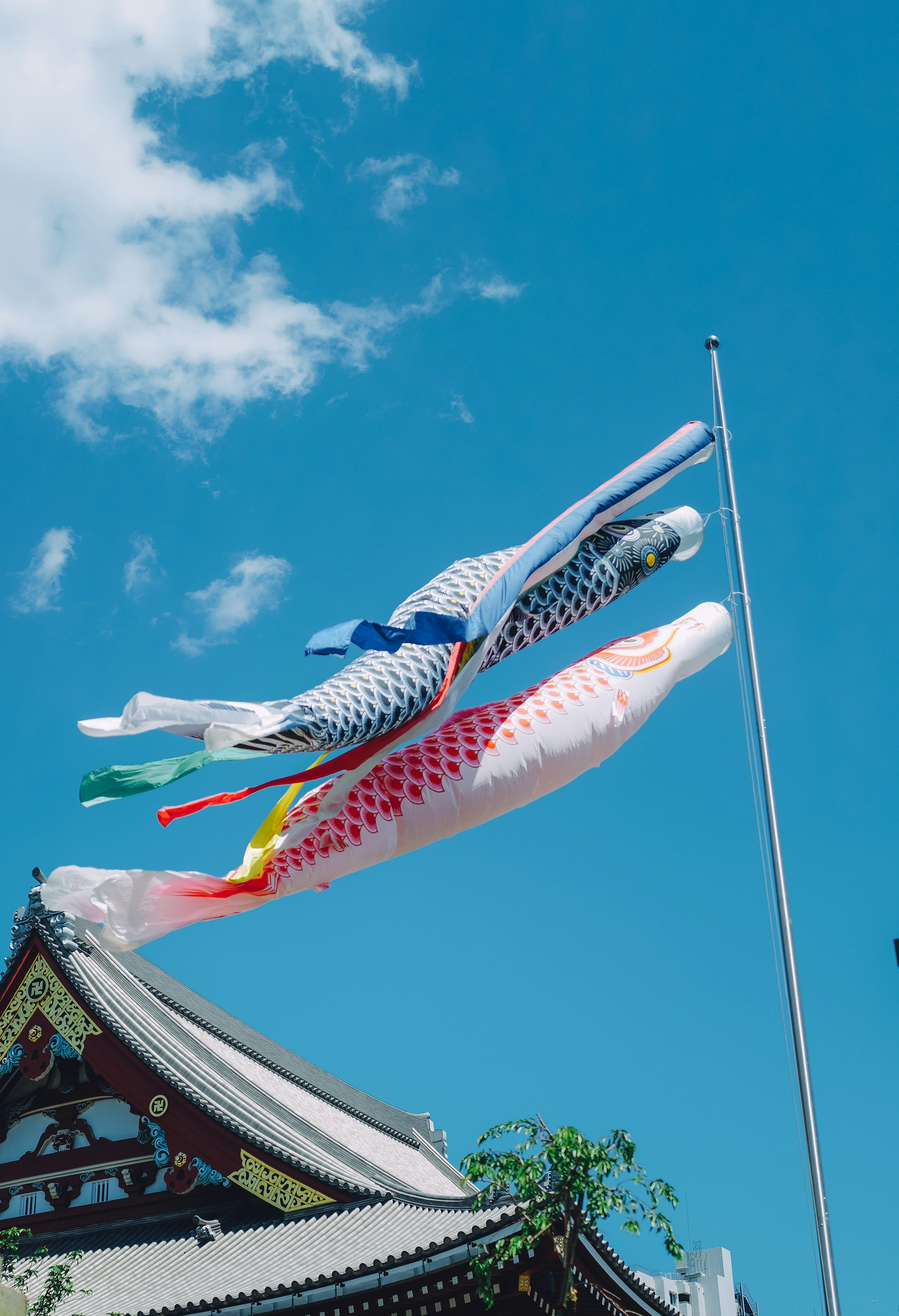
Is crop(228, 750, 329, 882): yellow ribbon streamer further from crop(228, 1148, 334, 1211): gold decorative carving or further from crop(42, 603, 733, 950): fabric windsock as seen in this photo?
crop(228, 1148, 334, 1211): gold decorative carving

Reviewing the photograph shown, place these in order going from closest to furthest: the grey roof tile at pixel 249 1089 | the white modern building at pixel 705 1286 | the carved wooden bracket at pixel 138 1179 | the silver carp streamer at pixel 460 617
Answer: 1. the silver carp streamer at pixel 460 617
2. the grey roof tile at pixel 249 1089
3. the carved wooden bracket at pixel 138 1179
4. the white modern building at pixel 705 1286

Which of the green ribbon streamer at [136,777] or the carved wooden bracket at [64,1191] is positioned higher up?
the green ribbon streamer at [136,777]

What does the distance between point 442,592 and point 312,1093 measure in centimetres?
1096

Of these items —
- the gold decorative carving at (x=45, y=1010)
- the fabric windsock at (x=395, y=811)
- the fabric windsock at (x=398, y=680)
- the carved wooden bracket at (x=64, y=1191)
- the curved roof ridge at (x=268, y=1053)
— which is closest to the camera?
the fabric windsock at (x=398, y=680)

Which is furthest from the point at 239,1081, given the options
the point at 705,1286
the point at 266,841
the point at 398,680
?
the point at 705,1286

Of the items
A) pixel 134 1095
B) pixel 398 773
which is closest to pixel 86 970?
pixel 134 1095

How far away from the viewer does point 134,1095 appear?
37.1 ft

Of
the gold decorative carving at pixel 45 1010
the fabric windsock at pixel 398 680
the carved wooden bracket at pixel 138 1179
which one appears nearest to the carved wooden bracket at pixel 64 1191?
the carved wooden bracket at pixel 138 1179

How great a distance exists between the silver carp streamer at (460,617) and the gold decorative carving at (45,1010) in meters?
6.98

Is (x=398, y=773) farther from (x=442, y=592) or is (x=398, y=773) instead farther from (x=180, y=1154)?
(x=180, y=1154)

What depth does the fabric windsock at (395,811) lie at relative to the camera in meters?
6.19

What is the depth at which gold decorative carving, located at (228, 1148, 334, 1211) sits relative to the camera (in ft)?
Answer: 34.6

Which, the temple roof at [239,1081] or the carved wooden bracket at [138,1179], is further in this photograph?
the carved wooden bracket at [138,1179]

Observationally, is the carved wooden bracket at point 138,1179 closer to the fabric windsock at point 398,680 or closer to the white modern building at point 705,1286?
the fabric windsock at point 398,680
